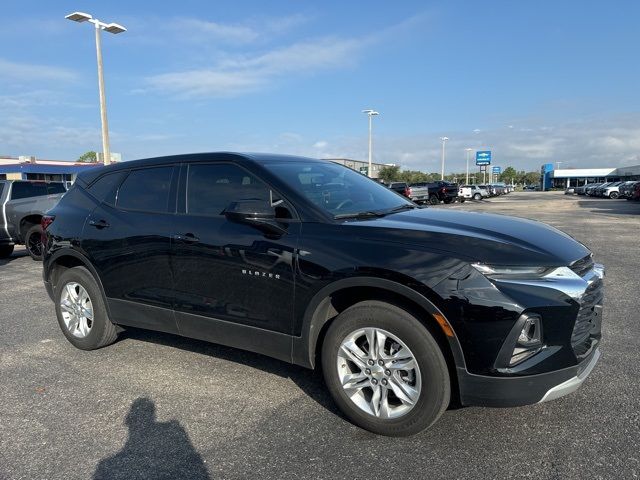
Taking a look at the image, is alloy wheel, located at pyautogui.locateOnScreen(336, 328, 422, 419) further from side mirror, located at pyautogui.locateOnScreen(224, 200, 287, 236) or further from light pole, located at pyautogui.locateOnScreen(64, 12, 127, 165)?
light pole, located at pyautogui.locateOnScreen(64, 12, 127, 165)

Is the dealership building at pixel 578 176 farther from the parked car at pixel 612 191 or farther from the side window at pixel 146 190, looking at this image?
the side window at pixel 146 190

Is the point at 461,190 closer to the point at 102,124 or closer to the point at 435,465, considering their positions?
the point at 102,124

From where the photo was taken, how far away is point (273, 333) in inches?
139

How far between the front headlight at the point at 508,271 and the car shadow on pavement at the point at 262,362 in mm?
1413

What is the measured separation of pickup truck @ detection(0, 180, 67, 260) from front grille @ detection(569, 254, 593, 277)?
35.8ft

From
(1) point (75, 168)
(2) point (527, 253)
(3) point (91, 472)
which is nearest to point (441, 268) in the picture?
(2) point (527, 253)

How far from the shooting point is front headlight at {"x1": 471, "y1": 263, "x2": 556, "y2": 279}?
9.18ft

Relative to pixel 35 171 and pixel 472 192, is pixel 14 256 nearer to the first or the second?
pixel 35 171

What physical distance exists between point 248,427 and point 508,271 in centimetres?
192

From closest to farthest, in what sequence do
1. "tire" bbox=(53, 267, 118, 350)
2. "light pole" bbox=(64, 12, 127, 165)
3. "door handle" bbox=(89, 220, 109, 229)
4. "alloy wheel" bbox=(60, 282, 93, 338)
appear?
"door handle" bbox=(89, 220, 109, 229) → "tire" bbox=(53, 267, 118, 350) → "alloy wheel" bbox=(60, 282, 93, 338) → "light pole" bbox=(64, 12, 127, 165)

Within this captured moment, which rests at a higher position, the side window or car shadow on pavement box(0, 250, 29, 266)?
the side window

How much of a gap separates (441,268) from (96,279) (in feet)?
10.8

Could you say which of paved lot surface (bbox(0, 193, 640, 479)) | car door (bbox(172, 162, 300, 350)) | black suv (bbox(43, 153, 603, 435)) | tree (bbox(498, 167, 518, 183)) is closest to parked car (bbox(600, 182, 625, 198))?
paved lot surface (bbox(0, 193, 640, 479))

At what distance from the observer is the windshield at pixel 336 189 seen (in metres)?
3.71
